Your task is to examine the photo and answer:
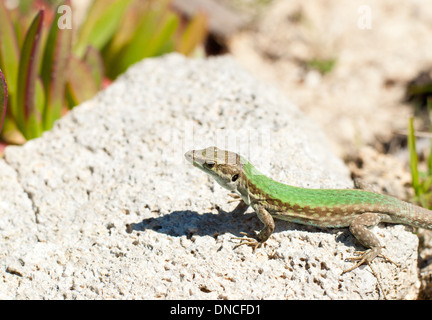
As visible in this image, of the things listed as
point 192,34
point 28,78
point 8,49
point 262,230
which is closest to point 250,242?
point 262,230

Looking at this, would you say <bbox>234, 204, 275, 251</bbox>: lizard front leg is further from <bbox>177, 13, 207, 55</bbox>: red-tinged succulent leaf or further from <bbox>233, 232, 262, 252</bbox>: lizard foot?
<bbox>177, 13, 207, 55</bbox>: red-tinged succulent leaf

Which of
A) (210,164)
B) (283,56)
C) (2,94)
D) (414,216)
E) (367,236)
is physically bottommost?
(367,236)

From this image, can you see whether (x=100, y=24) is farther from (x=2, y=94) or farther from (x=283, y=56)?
(x=283, y=56)

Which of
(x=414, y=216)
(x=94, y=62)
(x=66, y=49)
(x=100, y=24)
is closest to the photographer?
(x=414, y=216)

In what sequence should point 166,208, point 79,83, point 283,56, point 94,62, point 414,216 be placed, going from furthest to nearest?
point 283,56
point 94,62
point 79,83
point 166,208
point 414,216

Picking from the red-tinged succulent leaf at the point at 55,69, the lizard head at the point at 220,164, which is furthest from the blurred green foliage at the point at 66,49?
the lizard head at the point at 220,164

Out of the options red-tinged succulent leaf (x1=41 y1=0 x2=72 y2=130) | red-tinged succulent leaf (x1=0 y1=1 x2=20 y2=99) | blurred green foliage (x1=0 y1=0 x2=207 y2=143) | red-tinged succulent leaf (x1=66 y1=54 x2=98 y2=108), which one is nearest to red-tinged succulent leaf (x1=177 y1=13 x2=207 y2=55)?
blurred green foliage (x1=0 y1=0 x2=207 y2=143)

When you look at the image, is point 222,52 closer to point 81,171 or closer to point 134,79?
point 134,79
